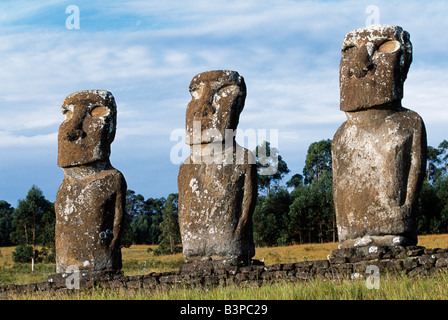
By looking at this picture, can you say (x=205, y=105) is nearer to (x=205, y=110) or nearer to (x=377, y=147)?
(x=205, y=110)

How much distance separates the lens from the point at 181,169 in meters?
12.3

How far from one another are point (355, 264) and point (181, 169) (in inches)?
153

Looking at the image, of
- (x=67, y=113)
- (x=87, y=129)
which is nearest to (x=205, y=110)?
(x=87, y=129)

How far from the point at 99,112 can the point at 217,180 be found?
306 cm

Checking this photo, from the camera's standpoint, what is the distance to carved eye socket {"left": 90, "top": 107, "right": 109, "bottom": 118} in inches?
513

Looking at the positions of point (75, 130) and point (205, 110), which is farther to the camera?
point (75, 130)

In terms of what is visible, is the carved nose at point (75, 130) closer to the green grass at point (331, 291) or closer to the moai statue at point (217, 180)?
the moai statue at point (217, 180)

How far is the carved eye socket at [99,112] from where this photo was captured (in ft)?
42.8

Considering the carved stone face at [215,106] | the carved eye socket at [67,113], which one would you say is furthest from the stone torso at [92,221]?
the carved stone face at [215,106]

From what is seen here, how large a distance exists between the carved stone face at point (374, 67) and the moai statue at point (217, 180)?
2.07 metres

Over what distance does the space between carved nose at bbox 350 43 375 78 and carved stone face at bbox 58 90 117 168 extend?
493 cm

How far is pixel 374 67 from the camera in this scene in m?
11.0
